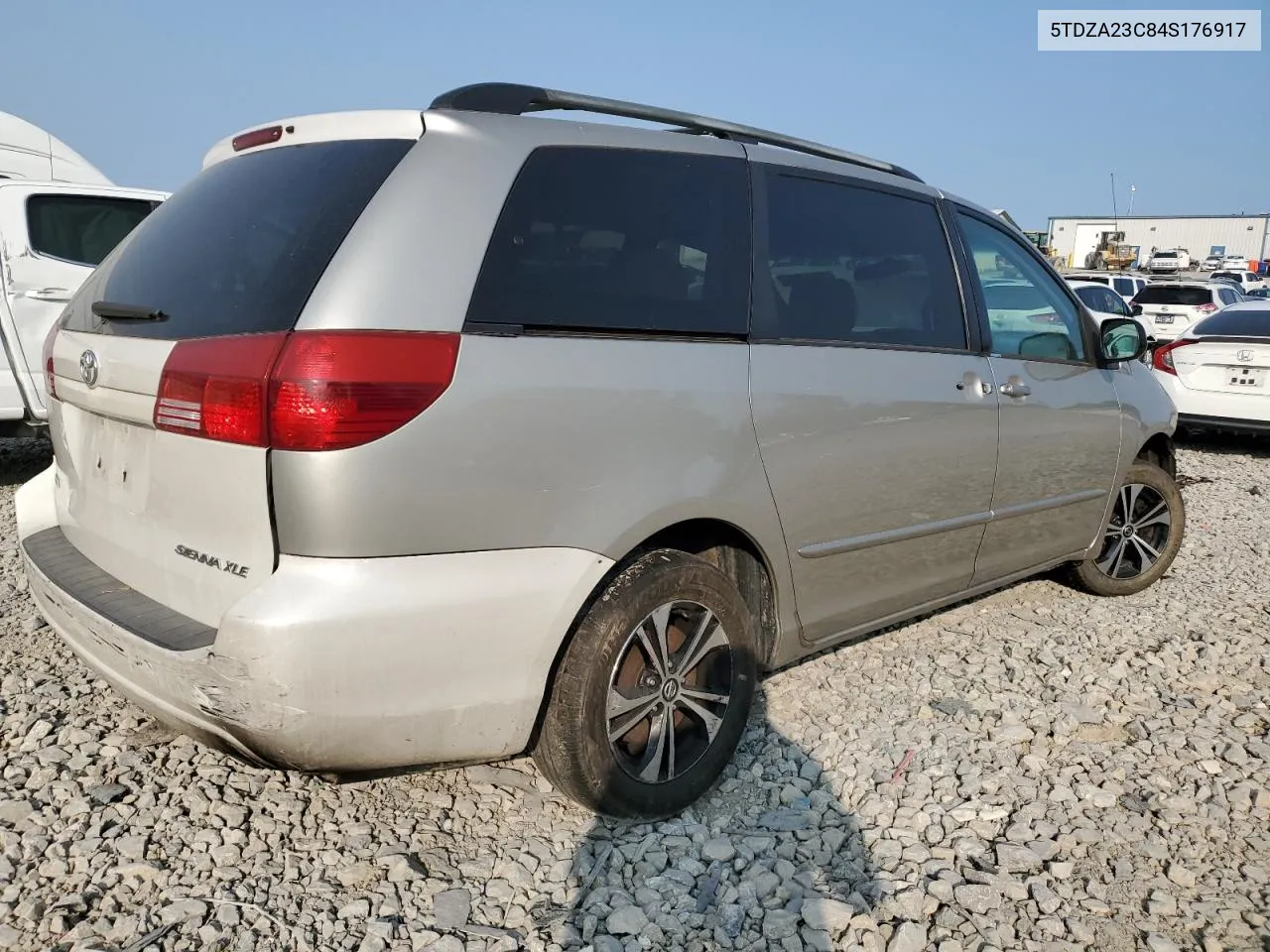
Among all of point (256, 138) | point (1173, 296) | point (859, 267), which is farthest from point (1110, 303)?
point (256, 138)

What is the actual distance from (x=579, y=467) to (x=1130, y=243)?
206ft

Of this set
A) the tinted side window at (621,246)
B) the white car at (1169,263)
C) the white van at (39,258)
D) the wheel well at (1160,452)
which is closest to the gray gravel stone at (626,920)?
the tinted side window at (621,246)

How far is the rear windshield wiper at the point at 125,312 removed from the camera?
227cm

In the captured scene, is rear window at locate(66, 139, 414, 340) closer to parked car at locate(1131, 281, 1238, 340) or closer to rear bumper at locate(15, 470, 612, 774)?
rear bumper at locate(15, 470, 612, 774)

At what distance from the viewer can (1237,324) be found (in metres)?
8.89

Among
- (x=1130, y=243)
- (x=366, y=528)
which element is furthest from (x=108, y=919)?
(x=1130, y=243)

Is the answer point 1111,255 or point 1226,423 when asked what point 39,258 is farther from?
point 1111,255

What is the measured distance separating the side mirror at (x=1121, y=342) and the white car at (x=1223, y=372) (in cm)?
479

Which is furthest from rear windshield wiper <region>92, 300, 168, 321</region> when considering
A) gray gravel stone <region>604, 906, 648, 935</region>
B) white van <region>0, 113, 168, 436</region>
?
white van <region>0, 113, 168, 436</region>

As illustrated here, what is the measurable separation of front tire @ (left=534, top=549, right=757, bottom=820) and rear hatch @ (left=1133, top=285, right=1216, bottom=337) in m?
15.6

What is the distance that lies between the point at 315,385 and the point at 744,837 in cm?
164

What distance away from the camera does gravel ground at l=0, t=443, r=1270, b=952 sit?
2178 mm

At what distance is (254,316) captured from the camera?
6.68 ft

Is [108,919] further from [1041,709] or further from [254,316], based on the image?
[1041,709]
